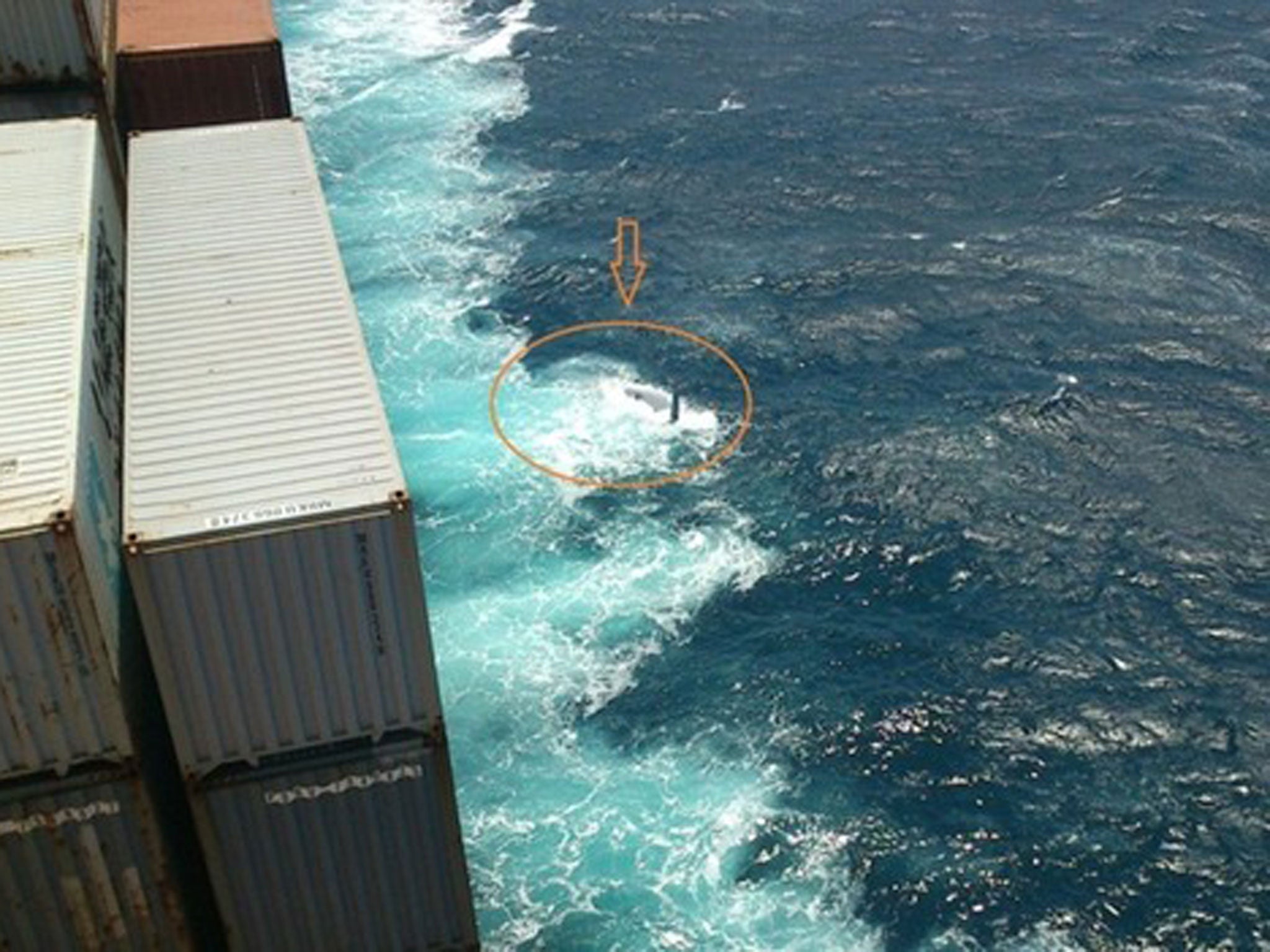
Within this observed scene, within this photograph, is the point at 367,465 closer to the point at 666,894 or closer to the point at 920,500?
the point at 666,894

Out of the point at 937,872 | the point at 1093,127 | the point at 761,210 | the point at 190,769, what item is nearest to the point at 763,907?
the point at 937,872

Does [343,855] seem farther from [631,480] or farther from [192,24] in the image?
[192,24]

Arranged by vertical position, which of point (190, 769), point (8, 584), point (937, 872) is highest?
point (8, 584)

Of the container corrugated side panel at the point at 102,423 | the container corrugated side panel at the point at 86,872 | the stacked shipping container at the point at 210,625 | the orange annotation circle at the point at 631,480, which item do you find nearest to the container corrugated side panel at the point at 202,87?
the orange annotation circle at the point at 631,480

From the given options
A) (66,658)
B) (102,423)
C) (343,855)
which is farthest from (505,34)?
(66,658)

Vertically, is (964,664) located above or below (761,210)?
below

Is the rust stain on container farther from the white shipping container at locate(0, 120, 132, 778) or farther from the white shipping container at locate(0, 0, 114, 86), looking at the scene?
the white shipping container at locate(0, 120, 132, 778)

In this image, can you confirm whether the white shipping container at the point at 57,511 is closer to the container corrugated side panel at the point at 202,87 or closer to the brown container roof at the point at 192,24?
the container corrugated side panel at the point at 202,87
